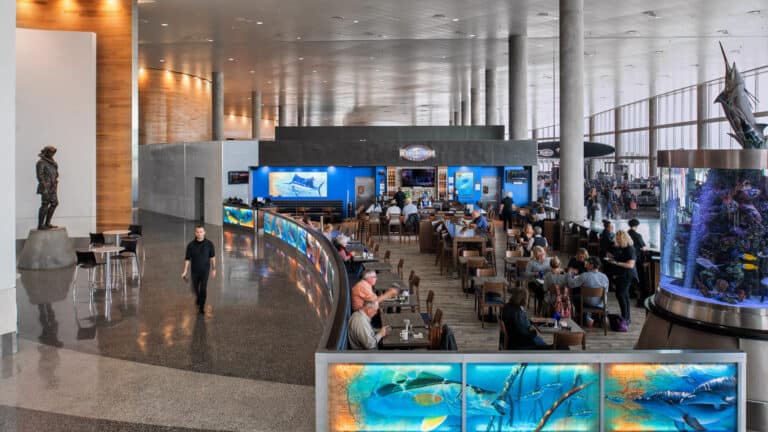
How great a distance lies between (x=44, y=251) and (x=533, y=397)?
11.1m

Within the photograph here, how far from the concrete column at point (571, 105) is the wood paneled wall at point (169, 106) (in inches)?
793

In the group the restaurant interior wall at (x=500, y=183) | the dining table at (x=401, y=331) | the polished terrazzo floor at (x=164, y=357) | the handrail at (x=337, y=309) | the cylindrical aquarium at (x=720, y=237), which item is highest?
the restaurant interior wall at (x=500, y=183)

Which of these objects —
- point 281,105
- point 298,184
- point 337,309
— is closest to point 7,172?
point 337,309

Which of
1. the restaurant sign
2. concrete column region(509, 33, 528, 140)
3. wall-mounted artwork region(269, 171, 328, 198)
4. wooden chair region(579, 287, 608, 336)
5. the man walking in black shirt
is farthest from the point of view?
wall-mounted artwork region(269, 171, 328, 198)

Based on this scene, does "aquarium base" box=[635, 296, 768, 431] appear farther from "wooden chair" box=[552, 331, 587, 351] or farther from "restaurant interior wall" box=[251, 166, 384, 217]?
"restaurant interior wall" box=[251, 166, 384, 217]

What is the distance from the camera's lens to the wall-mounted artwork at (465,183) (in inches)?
932

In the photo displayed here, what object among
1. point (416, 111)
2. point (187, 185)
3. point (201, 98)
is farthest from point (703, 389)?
point (416, 111)

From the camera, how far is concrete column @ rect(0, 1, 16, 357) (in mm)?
7117

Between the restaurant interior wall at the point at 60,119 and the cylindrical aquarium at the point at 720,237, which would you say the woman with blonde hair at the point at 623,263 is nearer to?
the cylindrical aquarium at the point at 720,237

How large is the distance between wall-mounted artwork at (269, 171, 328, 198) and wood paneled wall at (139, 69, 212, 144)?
10300mm

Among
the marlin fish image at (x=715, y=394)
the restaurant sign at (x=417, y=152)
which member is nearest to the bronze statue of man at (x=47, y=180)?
the marlin fish image at (x=715, y=394)

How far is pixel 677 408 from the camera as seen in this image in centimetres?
448

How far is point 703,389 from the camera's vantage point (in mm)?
4508

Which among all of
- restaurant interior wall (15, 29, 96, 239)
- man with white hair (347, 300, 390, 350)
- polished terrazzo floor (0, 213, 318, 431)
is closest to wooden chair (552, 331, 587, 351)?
man with white hair (347, 300, 390, 350)
